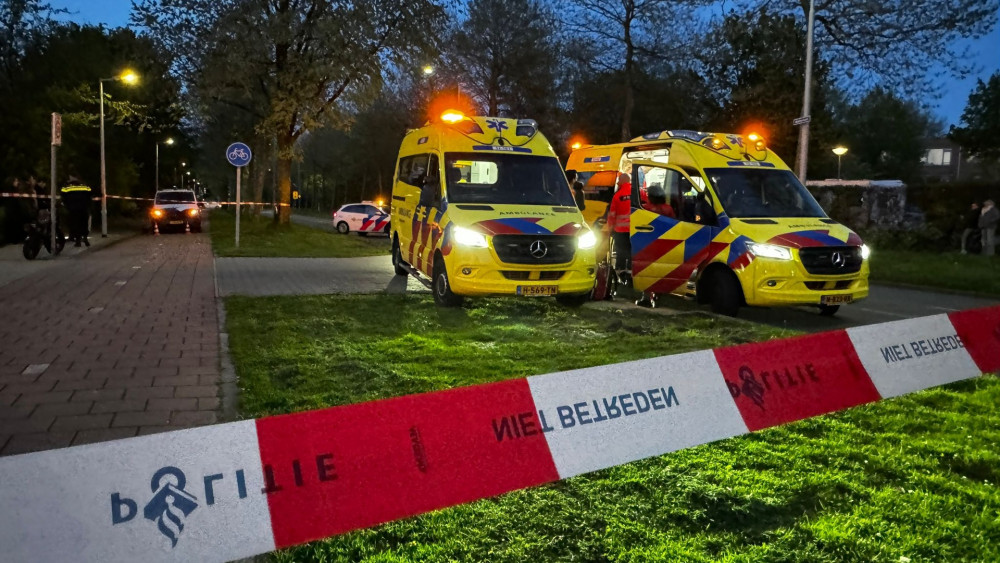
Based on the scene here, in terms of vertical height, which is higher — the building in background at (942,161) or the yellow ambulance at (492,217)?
the building in background at (942,161)

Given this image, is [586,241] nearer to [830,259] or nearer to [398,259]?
[830,259]

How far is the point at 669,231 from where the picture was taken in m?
10.3

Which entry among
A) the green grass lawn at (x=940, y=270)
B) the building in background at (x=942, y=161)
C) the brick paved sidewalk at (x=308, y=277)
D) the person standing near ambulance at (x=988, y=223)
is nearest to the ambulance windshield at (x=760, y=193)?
the brick paved sidewalk at (x=308, y=277)

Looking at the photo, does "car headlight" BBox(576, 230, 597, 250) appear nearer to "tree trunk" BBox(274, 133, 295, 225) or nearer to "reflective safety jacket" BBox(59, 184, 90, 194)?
"reflective safety jacket" BBox(59, 184, 90, 194)

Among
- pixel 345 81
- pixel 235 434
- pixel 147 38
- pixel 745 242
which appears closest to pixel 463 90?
pixel 345 81

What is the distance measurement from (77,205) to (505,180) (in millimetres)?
12620

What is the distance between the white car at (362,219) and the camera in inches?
1242

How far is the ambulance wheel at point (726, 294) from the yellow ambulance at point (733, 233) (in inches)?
0.5

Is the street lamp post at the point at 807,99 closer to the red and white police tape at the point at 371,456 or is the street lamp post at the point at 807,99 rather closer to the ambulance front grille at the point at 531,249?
the ambulance front grille at the point at 531,249

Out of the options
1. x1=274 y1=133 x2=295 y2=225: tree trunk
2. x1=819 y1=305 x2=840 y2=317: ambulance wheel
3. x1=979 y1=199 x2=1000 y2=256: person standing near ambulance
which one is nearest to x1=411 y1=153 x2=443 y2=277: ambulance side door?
x1=819 y1=305 x2=840 y2=317: ambulance wheel

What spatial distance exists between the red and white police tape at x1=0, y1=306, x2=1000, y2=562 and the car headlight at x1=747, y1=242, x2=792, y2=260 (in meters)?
4.92

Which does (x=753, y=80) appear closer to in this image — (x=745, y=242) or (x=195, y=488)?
(x=745, y=242)

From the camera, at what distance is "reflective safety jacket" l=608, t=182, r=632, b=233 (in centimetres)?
1107

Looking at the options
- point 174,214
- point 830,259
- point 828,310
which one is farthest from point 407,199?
point 174,214
